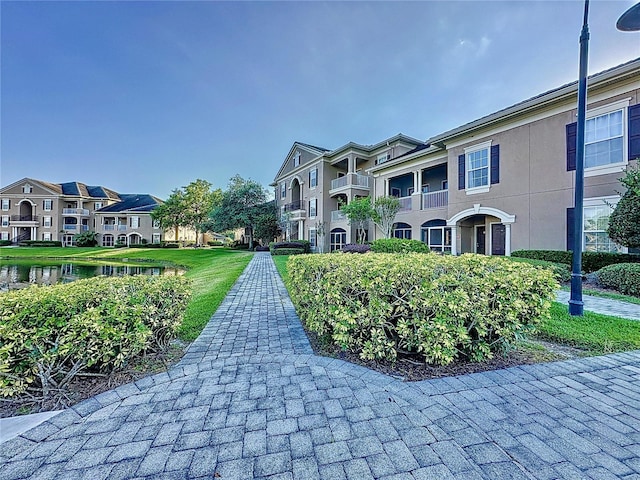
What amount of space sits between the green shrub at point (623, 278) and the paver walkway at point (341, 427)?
19.3 feet

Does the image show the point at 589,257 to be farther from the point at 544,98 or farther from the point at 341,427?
the point at 341,427

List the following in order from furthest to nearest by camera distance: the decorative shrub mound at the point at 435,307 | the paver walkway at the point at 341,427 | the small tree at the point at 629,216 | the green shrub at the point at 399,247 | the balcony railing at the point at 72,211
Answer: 1. the balcony railing at the point at 72,211
2. the green shrub at the point at 399,247
3. the small tree at the point at 629,216
4. the decorative shrub mound at the point at 435,307
5. the paver walkway at the point at 341,427

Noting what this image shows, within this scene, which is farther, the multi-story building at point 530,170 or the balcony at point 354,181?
the balcony at point 354,181

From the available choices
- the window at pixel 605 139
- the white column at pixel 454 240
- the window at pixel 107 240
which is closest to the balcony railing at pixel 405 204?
the white column at pixel 454 240

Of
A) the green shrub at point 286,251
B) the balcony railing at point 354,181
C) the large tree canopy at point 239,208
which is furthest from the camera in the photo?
the large tree canopy at point 239,208

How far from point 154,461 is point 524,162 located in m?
14.6

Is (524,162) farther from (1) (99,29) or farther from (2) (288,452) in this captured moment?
(1) (99,29)

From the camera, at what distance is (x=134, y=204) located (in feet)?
159

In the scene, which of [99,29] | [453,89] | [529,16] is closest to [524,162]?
[529,16]

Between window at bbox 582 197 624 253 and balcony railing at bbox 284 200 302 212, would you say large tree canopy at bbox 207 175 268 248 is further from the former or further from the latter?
window at bbox 582 197 624 253

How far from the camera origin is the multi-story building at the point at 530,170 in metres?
9.54

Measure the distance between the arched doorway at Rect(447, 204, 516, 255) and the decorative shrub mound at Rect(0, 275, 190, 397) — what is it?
13.7 metres

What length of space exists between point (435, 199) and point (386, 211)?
9.35 ft

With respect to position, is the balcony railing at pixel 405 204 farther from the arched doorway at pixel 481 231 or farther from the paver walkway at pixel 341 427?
the paver walkway at pixel 341 427
